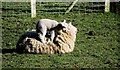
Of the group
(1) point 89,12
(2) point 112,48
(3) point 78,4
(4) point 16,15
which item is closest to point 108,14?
(1) point 89,12

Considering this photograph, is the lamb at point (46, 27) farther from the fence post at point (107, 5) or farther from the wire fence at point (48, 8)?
the fence post at point (107, 5)

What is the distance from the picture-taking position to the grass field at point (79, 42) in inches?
301

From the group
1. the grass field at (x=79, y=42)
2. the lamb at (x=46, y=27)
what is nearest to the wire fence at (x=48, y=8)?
the grass field at (x=79, y=42)

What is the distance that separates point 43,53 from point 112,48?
165 cm

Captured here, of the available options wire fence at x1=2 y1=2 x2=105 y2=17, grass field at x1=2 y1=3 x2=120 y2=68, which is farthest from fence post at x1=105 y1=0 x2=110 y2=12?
grass field at x1=2 y1=3 x2=120 y2=68

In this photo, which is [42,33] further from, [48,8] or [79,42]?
[48,8]

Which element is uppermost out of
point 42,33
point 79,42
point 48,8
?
point 48,8

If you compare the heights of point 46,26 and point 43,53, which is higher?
point 46,26

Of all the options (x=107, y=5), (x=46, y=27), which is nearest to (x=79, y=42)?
(x=46, y=27)

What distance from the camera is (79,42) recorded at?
9.38 metres

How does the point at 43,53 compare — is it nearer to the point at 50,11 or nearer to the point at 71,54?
the point at 71,54

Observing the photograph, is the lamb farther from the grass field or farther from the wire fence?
the wire fence

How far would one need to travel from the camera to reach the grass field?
7633 mm

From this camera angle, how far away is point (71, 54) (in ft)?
26.9
